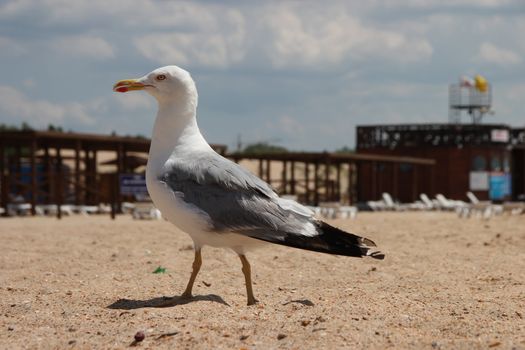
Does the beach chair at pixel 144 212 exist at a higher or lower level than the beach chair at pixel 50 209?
higher

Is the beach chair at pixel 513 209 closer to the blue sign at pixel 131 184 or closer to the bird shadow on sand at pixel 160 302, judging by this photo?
the blue sign at pixel 131 184

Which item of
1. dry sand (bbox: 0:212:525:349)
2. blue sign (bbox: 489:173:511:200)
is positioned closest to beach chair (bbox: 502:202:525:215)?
blue sign (bbox: 489:173:511:200)

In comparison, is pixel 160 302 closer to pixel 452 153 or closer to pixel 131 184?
pixel 131 184

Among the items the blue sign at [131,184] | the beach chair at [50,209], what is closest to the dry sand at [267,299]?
the blue sign at [131,184]

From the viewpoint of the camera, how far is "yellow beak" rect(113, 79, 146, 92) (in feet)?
21.4

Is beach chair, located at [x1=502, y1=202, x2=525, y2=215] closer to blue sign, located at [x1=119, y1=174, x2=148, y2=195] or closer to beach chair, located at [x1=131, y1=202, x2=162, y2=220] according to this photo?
beach chair, located at [x1=131, y1=202, x2=162, y2=220]

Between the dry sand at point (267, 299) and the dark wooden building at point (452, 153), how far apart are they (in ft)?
130

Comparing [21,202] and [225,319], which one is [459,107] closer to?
[21,202]

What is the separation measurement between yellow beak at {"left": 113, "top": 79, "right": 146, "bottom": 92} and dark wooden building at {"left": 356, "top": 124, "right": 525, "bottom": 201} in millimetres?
43017

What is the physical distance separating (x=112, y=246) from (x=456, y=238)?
6134mm

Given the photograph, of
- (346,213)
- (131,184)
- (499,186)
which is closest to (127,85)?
(131,184)

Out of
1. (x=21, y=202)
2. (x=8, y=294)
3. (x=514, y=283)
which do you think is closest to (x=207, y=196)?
(x=8, y=294)

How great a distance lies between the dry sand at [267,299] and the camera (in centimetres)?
493

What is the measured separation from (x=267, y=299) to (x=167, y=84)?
6.46 feet
